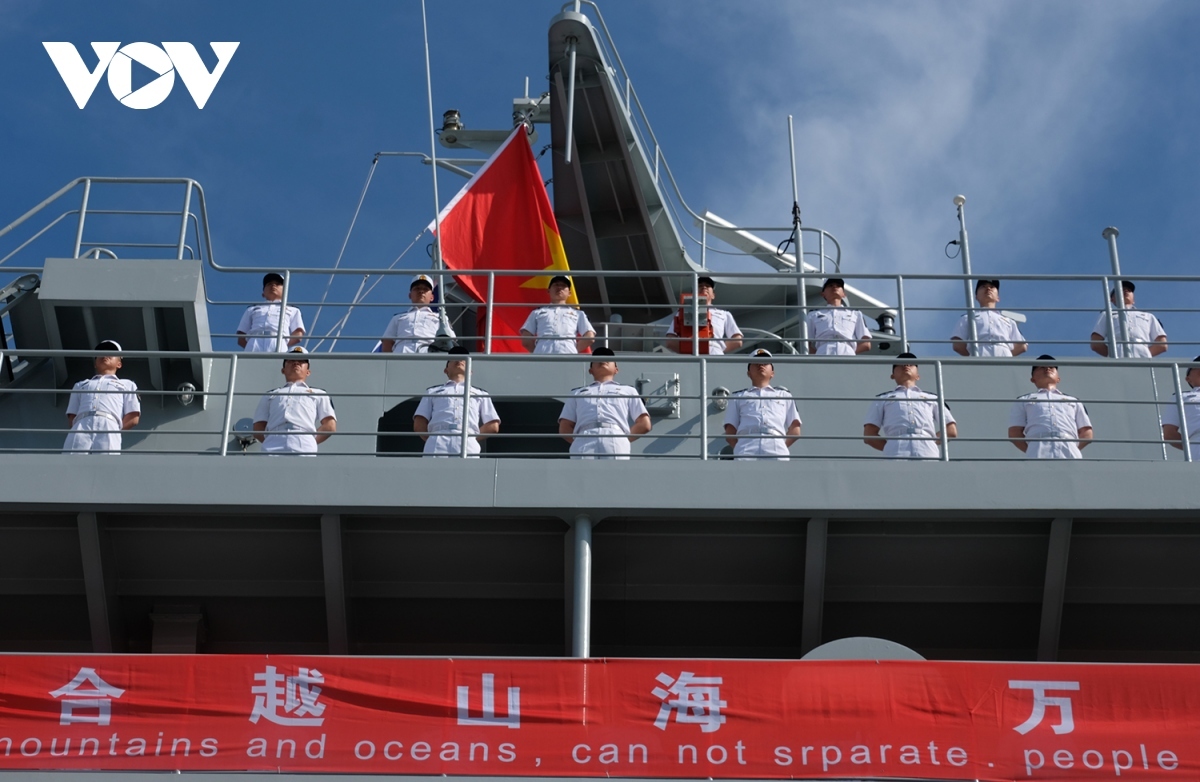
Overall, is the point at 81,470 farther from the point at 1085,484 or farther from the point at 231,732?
the point at 1085,484

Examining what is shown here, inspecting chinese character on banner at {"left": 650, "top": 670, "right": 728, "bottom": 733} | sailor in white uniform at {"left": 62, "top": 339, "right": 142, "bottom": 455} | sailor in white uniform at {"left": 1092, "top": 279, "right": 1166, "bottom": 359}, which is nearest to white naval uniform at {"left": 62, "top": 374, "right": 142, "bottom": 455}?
sailor in white uniform at {"left": 62, "top": 339, "right": 142, "bottom": 455}

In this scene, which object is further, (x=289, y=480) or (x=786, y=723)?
(x=289, y=480)

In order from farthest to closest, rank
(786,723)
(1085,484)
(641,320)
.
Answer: (641,320) → (1085,484) → (786,723)

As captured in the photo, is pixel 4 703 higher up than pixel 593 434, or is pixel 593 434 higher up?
pixel 593 434

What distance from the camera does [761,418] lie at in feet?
29.4

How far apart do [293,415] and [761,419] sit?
278 cm

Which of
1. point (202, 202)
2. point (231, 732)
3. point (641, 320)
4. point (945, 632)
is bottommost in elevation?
point (231, 732)

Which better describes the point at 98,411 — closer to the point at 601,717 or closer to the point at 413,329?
the point at 413,329

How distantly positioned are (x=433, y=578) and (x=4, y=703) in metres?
2.37

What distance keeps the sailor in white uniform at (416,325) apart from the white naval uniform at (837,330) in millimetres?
2654

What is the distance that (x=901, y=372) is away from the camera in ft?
30.5

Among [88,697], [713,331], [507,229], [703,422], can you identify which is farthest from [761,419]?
[507,229]

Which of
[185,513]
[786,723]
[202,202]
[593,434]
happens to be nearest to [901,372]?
[593,434]

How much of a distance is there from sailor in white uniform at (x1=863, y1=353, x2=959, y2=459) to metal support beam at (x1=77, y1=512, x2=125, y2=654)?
4.42 meters
